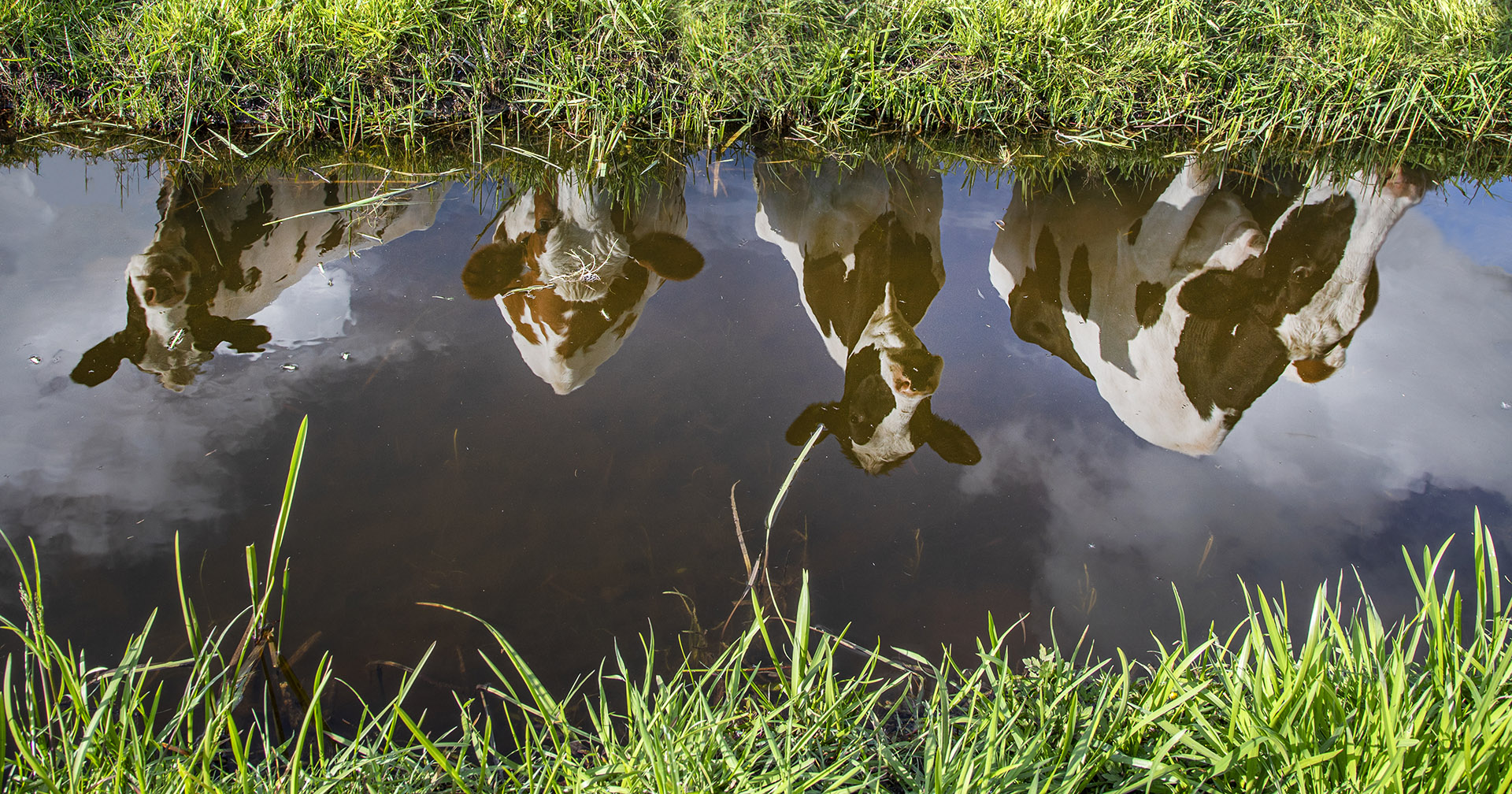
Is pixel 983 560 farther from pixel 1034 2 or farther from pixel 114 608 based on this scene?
pixel 1034 2

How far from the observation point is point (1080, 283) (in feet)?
8.80

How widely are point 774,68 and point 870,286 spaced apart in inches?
66.4

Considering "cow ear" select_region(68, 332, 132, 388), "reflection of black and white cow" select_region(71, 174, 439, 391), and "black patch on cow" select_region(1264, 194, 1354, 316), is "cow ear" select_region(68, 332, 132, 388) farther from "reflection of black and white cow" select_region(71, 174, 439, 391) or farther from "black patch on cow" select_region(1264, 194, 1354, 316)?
"black patch on cow" select_region(1264, 194, 1354, 316)

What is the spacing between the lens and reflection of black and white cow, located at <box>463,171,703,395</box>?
226 centimetres

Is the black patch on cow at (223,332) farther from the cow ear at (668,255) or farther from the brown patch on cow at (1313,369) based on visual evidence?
the brown patch on cow at (1313,369)

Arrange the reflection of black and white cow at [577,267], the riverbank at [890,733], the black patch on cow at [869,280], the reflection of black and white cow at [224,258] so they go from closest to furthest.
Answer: the riverbank at [890,733] < the reflection of black and white cow at [224,258] < the reflection of black and white cow at [577,267] < the black patch on cow at [869,280]

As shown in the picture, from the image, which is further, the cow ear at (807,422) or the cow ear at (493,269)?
the cow ear at (493,269)

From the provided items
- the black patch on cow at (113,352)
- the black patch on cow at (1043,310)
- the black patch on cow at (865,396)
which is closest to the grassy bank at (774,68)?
the black patch on cow at (1043,310)

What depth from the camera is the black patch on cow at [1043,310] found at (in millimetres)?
2330

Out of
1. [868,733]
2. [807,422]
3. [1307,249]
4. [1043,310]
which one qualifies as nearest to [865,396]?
[807,422]

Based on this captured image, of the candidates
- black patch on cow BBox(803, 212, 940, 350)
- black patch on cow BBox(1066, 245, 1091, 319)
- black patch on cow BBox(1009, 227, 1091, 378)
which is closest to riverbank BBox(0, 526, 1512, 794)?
black patch on cow BBox(1009, 227, 1091, 378)

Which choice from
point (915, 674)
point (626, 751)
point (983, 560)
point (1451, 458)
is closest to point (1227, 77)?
point (1451, 458)

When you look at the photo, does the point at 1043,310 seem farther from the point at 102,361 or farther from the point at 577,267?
the point at 102,361

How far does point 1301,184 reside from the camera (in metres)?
3.42
